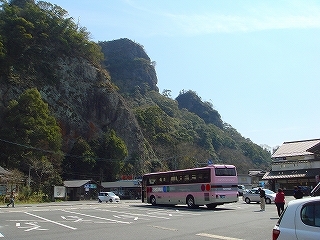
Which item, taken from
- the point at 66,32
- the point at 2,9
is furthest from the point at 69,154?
the point at 2,9

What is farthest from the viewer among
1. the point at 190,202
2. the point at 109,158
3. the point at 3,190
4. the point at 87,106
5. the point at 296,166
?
the point at 87,106

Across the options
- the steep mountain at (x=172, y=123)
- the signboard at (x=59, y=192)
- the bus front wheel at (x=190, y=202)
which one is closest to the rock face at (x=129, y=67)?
the steep mountain at (x=172, y=123)

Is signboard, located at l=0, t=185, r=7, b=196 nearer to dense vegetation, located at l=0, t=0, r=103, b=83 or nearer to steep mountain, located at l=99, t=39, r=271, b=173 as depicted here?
dense vegetation, located at l=0, t=0, r=103, b=83

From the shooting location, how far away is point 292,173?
47.6 meters

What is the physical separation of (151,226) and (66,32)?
69.4 meters

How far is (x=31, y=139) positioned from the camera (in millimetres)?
52094

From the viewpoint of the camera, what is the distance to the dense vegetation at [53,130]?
51.3m

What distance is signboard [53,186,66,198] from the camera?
47.8m

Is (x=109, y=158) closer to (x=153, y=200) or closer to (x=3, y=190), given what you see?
(x=3, y=190)

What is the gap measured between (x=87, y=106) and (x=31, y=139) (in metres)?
19.9

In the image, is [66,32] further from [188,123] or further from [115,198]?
[188,123]

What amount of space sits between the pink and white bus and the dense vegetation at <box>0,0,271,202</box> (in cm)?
2389

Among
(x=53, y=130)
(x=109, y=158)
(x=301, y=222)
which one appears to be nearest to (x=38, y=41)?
(x=53, y=130)

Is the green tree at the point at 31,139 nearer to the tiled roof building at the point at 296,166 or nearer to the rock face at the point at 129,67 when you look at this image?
the tiled roof building at the point at 296,166
